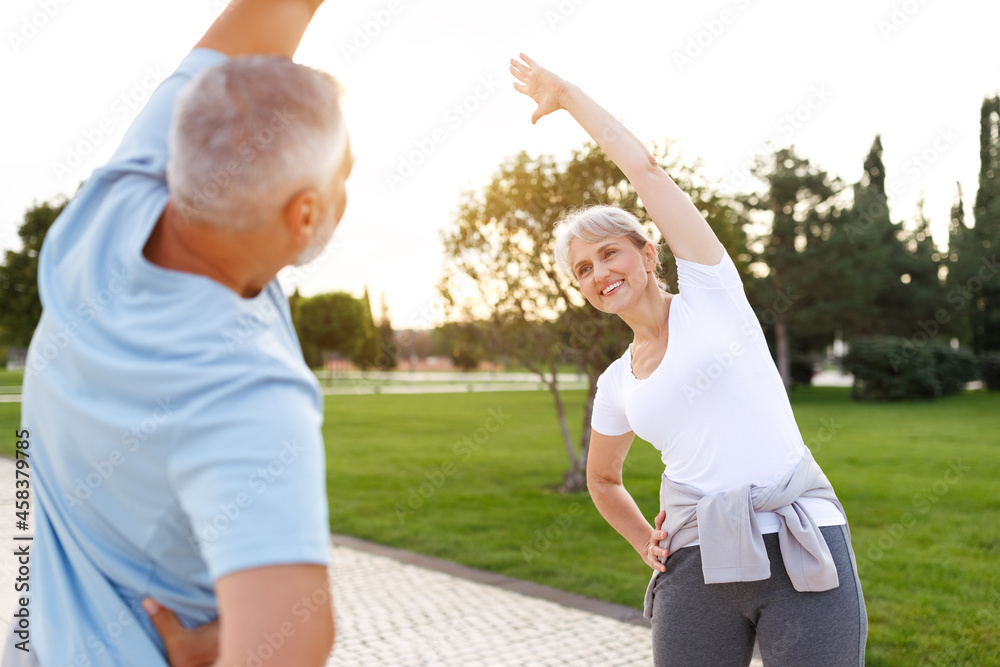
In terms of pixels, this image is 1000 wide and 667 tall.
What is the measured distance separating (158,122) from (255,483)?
1.91ft

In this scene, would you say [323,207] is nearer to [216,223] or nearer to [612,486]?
[216,223]

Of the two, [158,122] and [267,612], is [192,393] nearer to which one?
[267,612]

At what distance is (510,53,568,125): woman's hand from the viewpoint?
2025 mm

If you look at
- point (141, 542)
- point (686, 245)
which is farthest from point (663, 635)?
point (141, 542)

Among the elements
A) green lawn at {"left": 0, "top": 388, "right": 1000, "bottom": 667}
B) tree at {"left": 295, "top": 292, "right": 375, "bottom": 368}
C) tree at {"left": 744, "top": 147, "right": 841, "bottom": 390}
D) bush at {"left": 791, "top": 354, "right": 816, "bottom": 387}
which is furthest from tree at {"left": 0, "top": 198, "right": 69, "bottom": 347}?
tree at {"left": 295, "top": 292, "right": 375, "bottom": 368}

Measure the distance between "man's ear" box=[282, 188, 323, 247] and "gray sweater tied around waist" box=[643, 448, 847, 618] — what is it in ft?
5.17

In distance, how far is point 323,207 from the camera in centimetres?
88

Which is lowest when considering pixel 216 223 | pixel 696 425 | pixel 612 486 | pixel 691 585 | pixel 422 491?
Answer: pixel 422 491

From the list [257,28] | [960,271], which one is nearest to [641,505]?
[257,28]

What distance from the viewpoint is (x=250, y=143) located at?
0.83 metres

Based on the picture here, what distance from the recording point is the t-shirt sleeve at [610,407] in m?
2.51

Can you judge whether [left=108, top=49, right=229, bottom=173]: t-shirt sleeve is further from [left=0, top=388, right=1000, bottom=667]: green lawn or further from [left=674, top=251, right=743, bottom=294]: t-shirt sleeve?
[left=0, top=388, right=1000, bottom=667]: green lawn

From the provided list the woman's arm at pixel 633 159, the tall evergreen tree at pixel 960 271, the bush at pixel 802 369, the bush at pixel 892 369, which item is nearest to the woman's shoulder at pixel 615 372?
the woman's arm at pixel 633 159

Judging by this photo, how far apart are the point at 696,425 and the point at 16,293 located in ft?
73.8
